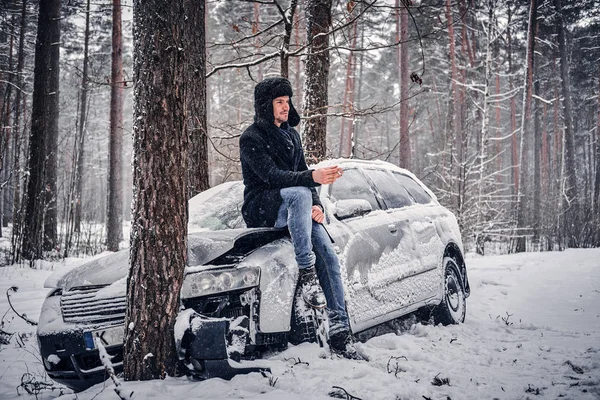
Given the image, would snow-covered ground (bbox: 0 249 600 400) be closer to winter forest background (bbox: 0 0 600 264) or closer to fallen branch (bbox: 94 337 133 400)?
fallen branch (bbox: 94 337 133 400)

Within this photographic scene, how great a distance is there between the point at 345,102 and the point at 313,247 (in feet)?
13.1

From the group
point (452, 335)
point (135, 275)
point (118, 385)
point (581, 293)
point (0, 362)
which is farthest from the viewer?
point (581, 293)

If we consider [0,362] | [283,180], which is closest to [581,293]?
[283,180]

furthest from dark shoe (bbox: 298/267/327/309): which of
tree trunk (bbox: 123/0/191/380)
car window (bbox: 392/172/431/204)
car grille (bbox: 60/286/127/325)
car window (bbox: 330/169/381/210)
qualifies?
car window (bbox: 392/172/431/204)

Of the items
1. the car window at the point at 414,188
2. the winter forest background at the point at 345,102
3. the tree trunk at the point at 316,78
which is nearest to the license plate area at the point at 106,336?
the winter forest background at the point at 345,102

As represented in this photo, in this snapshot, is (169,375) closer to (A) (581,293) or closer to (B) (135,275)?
(B) (135,275)

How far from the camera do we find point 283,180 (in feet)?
10.3

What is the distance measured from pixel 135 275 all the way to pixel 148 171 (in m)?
0.67

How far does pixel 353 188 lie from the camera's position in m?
4.22

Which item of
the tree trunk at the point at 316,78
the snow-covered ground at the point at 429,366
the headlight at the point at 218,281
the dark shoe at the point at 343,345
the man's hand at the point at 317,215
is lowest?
the snow-covered ground at the point at 429,366

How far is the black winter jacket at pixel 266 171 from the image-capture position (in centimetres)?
315

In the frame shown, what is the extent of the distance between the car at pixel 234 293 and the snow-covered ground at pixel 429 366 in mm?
167

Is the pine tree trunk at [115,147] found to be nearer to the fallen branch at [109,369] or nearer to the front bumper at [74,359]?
the front bumper at [74,359]

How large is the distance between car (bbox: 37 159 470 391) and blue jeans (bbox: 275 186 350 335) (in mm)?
112
